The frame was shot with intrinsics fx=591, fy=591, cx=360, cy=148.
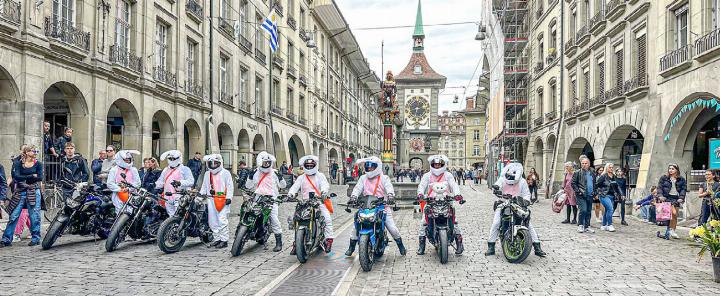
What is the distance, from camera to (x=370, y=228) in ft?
26.9

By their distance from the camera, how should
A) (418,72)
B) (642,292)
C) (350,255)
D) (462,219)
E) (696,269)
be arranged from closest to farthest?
(642,292), (696,269), (350,255), (462,219), (418,72)

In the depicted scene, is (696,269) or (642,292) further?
(696,269)

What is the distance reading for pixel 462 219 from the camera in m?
16.0

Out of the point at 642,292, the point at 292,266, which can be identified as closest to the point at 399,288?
the point at 292,266

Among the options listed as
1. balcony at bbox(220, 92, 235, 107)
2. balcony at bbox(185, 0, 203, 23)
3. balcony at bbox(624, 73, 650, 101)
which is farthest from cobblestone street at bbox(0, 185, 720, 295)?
balcony at bbox(220, 92, 235, 107)

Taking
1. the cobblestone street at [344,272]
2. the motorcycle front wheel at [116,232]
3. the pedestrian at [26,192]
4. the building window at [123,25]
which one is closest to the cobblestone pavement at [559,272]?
the cobblestone street at [344,272]

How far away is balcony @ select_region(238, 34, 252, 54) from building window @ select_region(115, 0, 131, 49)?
9209 millimetres

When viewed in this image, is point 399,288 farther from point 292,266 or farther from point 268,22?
point 268,22

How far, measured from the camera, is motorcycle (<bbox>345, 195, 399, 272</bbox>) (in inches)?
314

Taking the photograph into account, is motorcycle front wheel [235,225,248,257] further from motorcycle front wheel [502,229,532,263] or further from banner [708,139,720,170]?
banner [708,139,720,170]

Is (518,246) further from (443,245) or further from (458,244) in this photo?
(443,245)

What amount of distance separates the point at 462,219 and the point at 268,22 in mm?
12665

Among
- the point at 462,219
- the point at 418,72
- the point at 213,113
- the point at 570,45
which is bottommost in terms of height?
the point at 462,219

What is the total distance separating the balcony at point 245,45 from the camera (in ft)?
90.7
